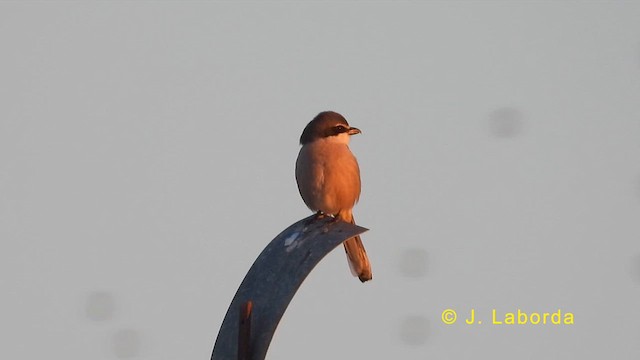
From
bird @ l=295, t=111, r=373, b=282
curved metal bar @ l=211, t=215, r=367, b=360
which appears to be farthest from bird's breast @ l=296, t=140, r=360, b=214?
curved metal bar @ l=211, t=215, r=367, b=360

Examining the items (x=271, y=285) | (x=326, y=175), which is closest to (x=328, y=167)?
(x=326, y=175)

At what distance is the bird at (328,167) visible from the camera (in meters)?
5.78

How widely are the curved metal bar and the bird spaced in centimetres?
181

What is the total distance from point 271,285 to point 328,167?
2300 mm

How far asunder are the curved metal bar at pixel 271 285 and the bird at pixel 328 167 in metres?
1.81

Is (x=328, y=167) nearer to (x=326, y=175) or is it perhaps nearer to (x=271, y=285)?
(x=326, y=175)

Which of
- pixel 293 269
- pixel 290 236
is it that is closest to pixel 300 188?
pixel 290 236

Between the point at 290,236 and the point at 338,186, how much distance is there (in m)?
1.89

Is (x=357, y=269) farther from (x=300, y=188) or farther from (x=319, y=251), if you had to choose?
(x=319, y=251)

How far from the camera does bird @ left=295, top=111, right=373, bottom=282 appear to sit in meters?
5.78

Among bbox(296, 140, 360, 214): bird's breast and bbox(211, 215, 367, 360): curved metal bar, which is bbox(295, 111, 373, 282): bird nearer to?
bbox(296, 140, 360, 214): bird's breast

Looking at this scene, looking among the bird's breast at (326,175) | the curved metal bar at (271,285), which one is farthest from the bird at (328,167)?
the curved metal bar at (271,285)

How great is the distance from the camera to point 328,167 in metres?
5.78

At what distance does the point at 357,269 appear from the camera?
18.3ft
